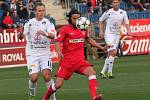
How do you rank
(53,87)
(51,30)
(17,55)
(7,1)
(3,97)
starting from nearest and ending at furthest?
(53,87)
(51,30)
(3,97)
(17,55)
(7,1)

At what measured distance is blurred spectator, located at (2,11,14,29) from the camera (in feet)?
104

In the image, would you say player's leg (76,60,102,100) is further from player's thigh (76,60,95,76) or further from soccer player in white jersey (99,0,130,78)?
soccer player in white jersey (99,0,130,78)

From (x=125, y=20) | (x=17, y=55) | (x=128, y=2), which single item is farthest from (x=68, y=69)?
(x=128, y=2)

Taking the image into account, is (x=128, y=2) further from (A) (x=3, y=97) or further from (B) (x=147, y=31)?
(A) (x=3, y=97)

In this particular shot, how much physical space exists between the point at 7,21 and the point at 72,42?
1903cm

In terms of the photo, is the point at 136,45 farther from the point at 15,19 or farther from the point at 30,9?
the point at 15,19

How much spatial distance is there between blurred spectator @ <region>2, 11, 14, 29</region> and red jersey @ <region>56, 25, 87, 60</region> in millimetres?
18772

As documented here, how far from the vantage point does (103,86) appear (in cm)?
1705

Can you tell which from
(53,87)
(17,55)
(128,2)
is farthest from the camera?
(128,2)

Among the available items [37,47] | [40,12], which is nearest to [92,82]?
[37,47]

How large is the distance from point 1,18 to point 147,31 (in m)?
8.17

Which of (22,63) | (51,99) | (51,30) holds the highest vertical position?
(51,30)

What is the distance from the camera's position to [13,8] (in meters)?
33.5

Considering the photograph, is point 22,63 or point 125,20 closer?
point 125,20
